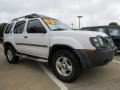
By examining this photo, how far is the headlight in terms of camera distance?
5.06 metres

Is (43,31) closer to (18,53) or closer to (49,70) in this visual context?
(49,70)

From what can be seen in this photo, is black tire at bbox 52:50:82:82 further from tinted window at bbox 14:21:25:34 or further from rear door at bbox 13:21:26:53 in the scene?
tinted window at bbox 14:21:25:34

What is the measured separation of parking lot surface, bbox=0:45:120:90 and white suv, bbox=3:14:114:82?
39cm

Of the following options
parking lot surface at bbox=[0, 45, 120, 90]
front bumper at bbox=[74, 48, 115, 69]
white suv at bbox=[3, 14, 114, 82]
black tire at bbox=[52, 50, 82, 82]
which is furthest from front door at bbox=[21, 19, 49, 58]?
front bumper at bbox=[74, 48, 115, 69]

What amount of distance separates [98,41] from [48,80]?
186 centimetres

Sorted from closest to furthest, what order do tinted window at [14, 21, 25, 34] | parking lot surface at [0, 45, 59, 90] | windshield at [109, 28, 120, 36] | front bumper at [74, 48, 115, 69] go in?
front bumper at [74, 48, 115, 69] → parking lot surface at [0, 45, 59, 90] → tinted window at [14, 21, 25, 34] → windshield at [109, 28, 120, 36]

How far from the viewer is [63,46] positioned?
18.1ft

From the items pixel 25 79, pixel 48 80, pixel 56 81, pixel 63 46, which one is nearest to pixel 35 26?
pixel 63 46

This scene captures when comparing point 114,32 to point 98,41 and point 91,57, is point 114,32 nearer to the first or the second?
point 98,41

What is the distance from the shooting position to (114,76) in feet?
19.4

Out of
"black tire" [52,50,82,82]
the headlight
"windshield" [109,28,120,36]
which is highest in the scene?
"windshield" [109,28,120,36]

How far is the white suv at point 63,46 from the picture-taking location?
506cm

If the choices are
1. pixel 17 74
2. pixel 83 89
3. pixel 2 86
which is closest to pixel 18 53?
pixel 17 74

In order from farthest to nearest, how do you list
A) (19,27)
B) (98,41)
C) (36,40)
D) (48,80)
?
(19,27)
(36,40)
(48,80)
(98,41)
